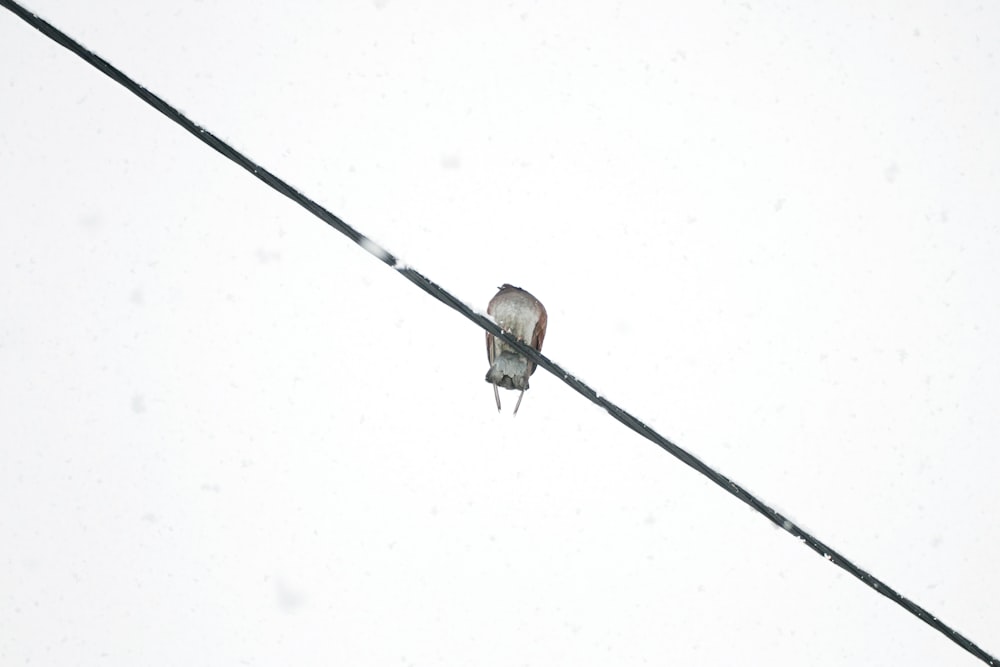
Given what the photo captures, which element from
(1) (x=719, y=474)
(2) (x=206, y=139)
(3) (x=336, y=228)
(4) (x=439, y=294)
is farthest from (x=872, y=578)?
(2) (x=206, y=139)


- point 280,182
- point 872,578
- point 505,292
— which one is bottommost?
point 872,578

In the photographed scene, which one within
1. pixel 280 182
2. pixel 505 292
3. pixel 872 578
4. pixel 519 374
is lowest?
pixel 872 578

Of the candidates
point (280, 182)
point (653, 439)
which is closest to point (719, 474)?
point (653, 439)

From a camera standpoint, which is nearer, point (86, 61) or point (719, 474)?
point (86, 61)

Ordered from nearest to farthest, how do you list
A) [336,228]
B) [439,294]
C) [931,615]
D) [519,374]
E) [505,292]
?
[336,228] → [439,294] → [931,615] → [519,374] → [505,292]

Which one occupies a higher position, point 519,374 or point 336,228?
point 519,374

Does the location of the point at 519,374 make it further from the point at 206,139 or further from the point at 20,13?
the point at 20,13

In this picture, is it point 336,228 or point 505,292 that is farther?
point 505,292

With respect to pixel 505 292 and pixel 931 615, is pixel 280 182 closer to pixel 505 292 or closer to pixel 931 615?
pixel 931 615

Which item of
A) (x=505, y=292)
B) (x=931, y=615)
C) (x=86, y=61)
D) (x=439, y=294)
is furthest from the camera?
→ (x=505, y=292)
